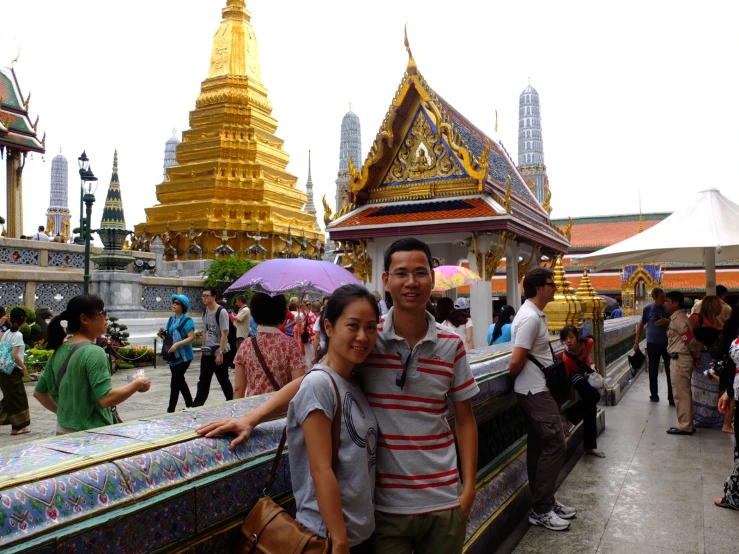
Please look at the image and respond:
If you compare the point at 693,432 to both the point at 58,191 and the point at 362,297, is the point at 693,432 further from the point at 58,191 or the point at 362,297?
the point at 58,191

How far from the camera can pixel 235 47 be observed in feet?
102

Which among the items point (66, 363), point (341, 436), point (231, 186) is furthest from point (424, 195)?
point (231, 186)

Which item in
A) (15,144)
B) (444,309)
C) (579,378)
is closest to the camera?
(579,378)

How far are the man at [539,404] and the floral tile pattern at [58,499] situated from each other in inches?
116

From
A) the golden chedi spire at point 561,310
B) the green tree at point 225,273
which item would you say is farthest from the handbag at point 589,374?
the green tree at point 225,273

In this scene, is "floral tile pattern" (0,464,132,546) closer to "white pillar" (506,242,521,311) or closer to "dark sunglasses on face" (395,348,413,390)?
"dark sunglasses on face" (395,348,413,390)

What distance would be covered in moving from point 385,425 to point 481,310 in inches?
417

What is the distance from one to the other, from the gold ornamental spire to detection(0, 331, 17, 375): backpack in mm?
25198

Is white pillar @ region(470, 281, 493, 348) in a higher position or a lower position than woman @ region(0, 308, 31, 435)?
higher

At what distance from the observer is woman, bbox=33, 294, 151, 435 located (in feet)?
9.73

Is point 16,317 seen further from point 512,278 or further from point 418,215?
point 512,278

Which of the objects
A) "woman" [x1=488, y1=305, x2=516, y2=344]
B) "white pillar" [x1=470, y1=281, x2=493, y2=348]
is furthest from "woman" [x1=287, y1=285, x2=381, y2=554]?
"white pillar" [x1=470, y1=281, x2=493, y2=348]

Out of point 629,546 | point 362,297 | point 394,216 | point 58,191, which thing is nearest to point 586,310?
point 629,546

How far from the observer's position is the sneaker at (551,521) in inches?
158
